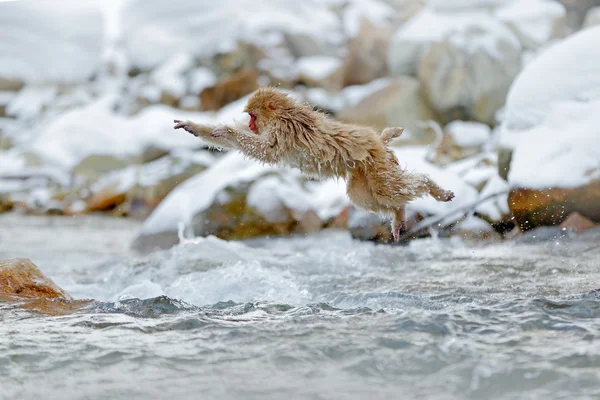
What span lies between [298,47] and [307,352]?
69.7 ft

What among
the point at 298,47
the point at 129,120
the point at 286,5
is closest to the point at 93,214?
the point at 129,120

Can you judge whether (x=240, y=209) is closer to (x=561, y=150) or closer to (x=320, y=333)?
(x=561, y=150)

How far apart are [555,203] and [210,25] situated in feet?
63.7

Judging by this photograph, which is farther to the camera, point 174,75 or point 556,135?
point 174,75

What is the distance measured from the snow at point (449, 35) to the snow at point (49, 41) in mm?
13437

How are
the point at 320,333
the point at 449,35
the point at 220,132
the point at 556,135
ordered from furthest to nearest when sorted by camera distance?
the point at 449,35 < the point at 556,135 < the point at 220,132 < the point at 320,333

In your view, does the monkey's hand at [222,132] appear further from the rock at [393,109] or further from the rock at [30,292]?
the rock at [393,109]

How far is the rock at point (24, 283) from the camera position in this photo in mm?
4902

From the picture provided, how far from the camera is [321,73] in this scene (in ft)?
72.3

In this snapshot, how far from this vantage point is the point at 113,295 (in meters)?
5.47

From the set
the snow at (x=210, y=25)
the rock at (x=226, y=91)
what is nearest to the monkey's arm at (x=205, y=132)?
the rock at (x=226, y=91)

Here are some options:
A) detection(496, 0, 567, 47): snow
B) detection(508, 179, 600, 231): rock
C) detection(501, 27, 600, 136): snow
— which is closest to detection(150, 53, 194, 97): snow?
detection(496, 0, 567, 47): snow

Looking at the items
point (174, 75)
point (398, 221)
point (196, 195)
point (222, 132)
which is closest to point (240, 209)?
point (196, 195)

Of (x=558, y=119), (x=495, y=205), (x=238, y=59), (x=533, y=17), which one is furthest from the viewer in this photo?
(x=238, y=59)
